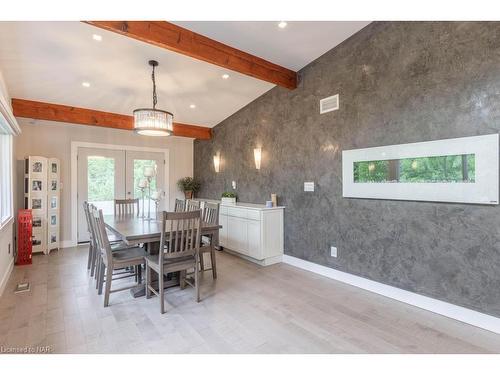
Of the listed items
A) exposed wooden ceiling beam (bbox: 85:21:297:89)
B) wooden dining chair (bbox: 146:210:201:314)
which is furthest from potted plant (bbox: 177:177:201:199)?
wooden dining chair (bbox: 146:210:201:314)

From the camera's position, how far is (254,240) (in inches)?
164

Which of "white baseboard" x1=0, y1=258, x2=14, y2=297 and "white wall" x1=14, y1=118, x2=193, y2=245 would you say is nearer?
"white baseboard" x1=0, y1=258, x2=14, y2=297

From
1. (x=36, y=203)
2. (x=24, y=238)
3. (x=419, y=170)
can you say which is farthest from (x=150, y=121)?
(x=36, y=203)

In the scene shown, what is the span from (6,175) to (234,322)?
4.00 metres

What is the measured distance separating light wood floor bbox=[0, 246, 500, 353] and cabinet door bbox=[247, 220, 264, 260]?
0.68 m

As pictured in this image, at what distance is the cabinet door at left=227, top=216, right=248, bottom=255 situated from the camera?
4.41m

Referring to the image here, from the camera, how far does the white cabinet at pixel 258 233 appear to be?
4066 millimetres

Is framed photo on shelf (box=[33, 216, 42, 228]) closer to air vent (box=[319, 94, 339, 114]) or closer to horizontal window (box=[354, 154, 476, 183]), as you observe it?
air vent (box=[319, 94, 339, 114])

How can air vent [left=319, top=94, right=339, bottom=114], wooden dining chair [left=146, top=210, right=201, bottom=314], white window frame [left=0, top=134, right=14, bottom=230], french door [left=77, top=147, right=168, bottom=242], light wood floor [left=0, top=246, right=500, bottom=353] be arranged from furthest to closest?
french door [left=77, top=147, right=168, bottom=242], white window frame [left=0, top=134, right=14, bottom=230], air vent [left=319, top=94, right=339, bottom=114], wooden dining chair [left=146, top=210, right=201, bottom=314], light wood floor [left=0, top=246, right=500, bottom=353]

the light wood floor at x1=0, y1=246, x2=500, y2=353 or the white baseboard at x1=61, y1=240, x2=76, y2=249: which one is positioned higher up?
the white baseboard at x1=61, y1=240, x2=76, y2=249
